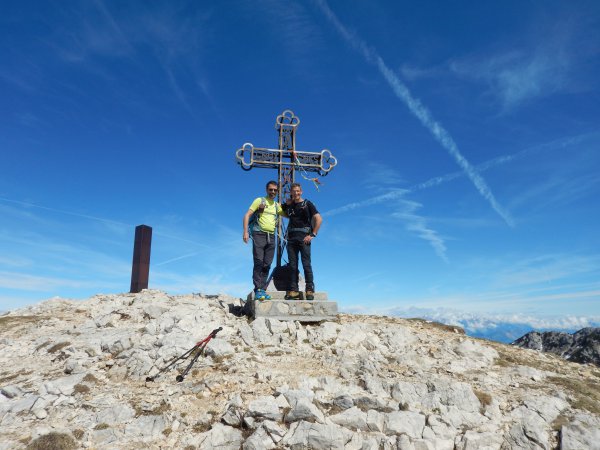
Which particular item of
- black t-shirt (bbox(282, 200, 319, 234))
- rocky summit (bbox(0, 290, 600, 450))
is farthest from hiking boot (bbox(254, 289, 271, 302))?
black t-shirt (bbox(282, 200, 319, 234))

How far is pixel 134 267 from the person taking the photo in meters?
15.8

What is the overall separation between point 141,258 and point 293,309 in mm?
7854

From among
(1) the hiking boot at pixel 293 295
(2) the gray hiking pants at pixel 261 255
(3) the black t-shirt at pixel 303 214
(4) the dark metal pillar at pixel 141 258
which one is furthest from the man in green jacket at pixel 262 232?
(4) the dark metal pillar at pixel 141 258

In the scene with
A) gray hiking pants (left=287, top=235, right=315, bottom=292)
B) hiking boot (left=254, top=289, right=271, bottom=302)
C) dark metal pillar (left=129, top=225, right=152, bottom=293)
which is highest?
dark metal pillar (left=129, top=225, right=152, bottom=293)

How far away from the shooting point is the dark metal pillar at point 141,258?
1554 centimetres

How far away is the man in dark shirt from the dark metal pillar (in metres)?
7.03

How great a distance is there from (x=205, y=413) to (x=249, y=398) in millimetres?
777

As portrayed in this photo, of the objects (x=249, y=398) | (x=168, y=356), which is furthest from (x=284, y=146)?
(x=249, y=398)

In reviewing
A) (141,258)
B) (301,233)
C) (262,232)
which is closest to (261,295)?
(262,232)

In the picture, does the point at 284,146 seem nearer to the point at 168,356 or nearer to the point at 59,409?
the point at 168,356

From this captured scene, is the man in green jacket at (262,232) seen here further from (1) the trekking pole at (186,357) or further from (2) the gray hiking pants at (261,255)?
(1) the trekking pole at (186,357)

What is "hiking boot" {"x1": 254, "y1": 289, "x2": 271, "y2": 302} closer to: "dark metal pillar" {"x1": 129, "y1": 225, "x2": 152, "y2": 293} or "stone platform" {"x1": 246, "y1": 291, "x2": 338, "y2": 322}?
"stone platform" {"x1": 246, "y1": 291, "x2": 338, "y2": 322}

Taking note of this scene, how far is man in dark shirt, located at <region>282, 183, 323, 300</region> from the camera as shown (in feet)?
37.8

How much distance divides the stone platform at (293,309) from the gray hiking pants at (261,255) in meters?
0.53
